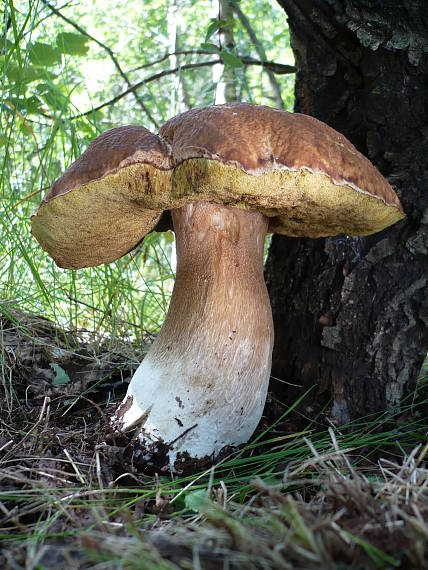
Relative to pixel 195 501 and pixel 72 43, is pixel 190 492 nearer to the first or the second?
pixel 195 501

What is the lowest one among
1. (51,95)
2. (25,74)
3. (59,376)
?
(59,376)

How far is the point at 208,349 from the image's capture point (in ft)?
5.49

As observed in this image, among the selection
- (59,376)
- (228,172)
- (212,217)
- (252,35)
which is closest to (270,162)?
(228,172)

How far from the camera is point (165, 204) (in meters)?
1.68

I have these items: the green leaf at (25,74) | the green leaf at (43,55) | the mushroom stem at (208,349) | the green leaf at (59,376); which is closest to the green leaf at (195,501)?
the mushroom stem at (208,349)

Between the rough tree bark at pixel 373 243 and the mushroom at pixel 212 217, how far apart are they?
185 millimetres

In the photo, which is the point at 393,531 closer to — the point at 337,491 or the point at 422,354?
the point at 337,491

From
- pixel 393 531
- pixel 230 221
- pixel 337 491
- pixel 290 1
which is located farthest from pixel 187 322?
pixel 290 1

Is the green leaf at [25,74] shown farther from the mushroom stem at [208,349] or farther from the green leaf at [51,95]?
the mushroom stem at [208,349]

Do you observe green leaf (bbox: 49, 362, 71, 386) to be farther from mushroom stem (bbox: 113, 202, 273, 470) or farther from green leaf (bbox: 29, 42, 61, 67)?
green leaf (bbox: 29, 42, 61, 67)

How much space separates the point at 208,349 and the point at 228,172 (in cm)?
64

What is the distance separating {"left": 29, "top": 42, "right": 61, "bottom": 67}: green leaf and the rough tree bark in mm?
1337

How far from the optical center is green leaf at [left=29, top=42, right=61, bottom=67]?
101 inches

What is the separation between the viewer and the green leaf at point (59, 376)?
2232 mm
